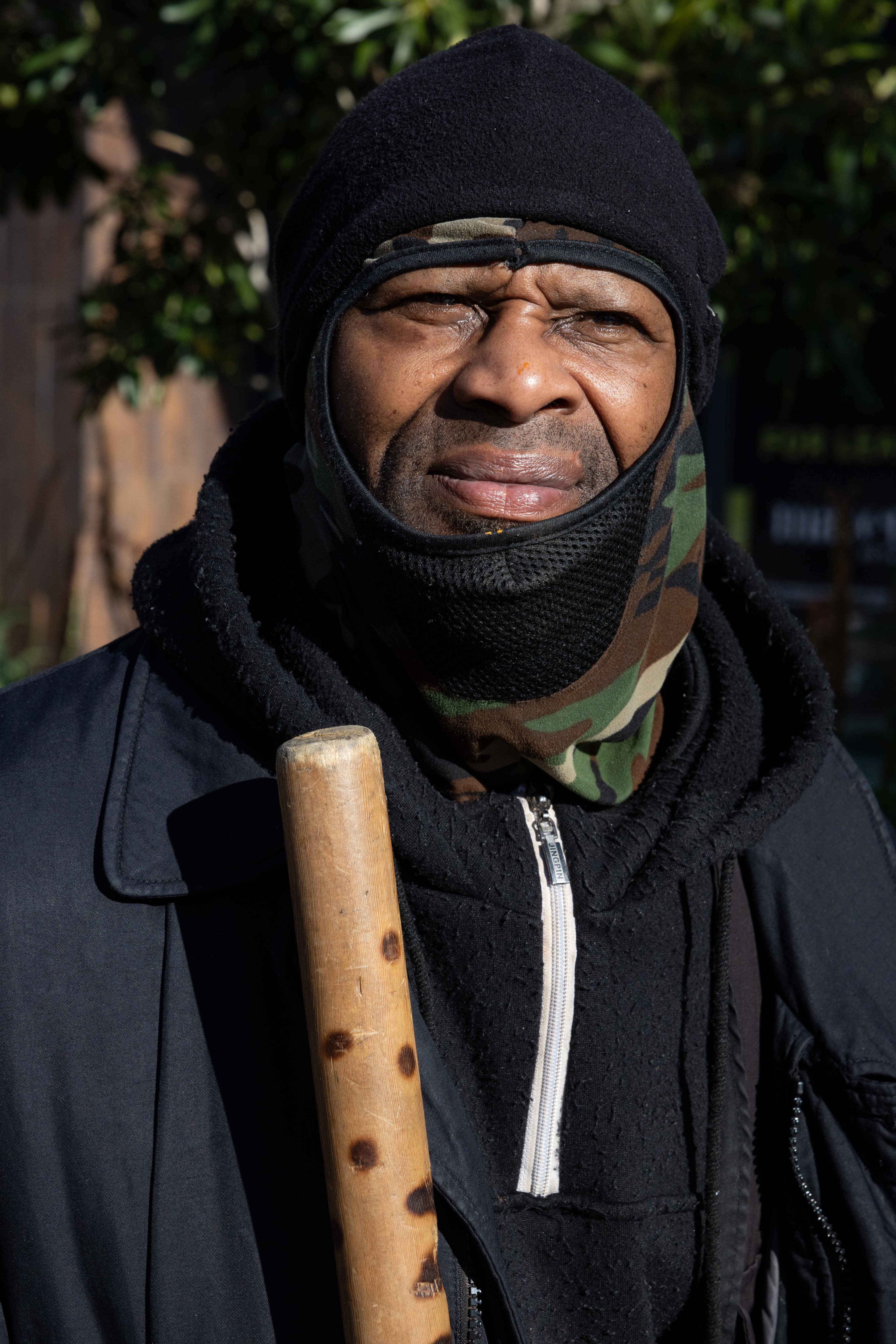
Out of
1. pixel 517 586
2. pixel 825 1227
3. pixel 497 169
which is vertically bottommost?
pixel 825 1227

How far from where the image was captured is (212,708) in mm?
1494

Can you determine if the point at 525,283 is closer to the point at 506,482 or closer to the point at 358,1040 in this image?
the point at 506,482

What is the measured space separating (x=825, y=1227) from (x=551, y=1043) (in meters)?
0.47

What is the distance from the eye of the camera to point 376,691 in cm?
160

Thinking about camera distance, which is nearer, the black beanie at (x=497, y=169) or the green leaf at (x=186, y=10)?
the black beanie at (x=497, y=169)

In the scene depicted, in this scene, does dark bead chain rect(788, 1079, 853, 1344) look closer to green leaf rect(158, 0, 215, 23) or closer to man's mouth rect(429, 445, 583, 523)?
man's mouth rect(429, 445, 583, 523)

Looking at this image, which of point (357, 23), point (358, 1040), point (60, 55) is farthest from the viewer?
point (60, 55)

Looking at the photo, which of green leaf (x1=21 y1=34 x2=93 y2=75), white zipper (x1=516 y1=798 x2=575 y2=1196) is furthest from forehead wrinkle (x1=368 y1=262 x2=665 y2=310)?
green leaf (x1=21 y1=34 x2=93 y2=75)

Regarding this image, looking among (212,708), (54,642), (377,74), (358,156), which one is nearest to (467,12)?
(377,74)

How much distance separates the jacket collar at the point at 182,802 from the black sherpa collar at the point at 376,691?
0.06 ft

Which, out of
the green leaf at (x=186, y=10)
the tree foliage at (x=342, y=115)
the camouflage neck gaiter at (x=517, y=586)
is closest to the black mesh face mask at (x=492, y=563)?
the camouflage neck gaiter at (x=517, y=586)

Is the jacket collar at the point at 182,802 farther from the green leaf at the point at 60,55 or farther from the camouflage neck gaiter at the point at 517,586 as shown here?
the green leaf at the point at 60,55

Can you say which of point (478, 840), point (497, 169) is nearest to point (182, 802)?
point (478, 840)

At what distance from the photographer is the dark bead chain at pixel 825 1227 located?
63.7 inches
